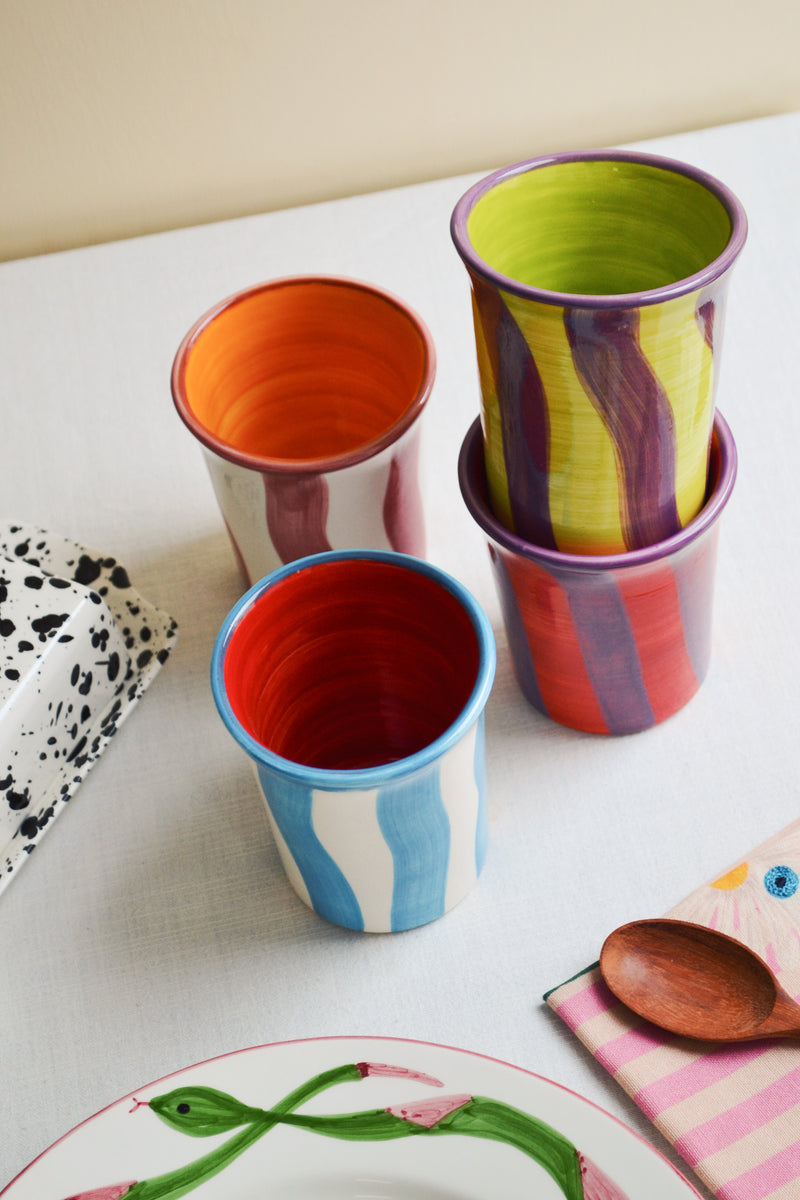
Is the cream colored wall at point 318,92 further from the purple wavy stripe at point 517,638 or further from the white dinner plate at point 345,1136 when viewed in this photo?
the white dinner plate at point 345,1136

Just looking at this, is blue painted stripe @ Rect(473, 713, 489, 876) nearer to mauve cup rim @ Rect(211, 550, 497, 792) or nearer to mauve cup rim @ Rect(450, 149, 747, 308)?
mauve cup rim @ Rect(211, 550, 497, 792)

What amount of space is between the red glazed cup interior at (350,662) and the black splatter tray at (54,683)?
0.10 meters

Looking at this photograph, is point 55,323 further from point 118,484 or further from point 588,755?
point 588,755

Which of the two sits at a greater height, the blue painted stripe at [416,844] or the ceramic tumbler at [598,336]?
the ceramic tumbler at [598,336]

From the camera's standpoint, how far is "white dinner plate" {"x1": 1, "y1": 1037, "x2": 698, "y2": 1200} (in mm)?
349

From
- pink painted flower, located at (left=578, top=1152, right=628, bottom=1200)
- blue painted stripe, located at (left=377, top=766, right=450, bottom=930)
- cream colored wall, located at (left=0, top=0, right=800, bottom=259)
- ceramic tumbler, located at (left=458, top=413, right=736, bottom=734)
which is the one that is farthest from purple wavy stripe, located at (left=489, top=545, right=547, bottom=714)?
cream colored wall, located at (left=0, top=0, right=800, bottom=259)

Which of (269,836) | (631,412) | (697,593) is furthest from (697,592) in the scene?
(269,836)

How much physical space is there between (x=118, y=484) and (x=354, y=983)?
0.33 meters

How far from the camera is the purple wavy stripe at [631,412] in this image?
0.36 m

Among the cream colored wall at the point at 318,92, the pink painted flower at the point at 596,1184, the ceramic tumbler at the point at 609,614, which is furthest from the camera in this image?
the cream colored wall at the point at 318,92

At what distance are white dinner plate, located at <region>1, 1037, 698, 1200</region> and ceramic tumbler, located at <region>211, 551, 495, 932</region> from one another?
0.23 feet

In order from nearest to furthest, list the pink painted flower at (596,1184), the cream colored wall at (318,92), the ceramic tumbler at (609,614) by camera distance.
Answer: the pink painted flower at (596,1184) → the ceramic tumbler at (609,614) → the cream colored wall at (318,92)

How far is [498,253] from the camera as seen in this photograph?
43 cm

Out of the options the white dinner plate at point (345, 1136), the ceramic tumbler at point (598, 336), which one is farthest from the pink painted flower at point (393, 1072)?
the ceramic tumbler at point (598, 336)
